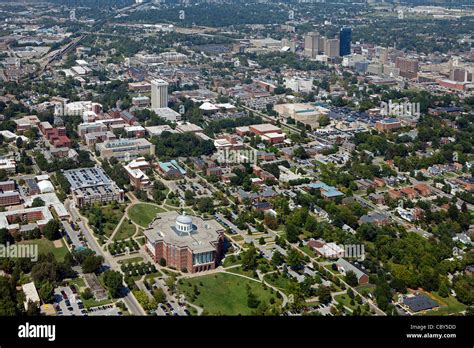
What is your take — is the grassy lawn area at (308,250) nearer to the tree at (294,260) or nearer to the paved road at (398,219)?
the tree at (294,260)

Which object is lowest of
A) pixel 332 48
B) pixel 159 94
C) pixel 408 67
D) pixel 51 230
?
pixel 51 230

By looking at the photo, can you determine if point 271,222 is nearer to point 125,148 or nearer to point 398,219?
point 398,219

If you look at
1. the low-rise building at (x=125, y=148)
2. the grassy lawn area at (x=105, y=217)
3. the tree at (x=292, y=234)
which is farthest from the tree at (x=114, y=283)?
the low-rise building at (x=125, y=148)

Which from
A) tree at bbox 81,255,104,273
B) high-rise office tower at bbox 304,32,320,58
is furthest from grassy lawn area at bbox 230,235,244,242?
high-rise office tower at bbox 304,32,320,58

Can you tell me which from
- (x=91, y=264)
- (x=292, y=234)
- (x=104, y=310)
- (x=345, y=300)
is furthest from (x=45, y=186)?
(x=345, y=300)

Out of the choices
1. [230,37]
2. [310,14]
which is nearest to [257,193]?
[230,37]

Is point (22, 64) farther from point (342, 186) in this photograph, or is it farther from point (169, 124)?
point (342, 186)

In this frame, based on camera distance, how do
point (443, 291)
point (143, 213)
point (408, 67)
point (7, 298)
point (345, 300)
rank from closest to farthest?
1. point (7, 298)
2. point (345, 300)
3. point (443, 291)
4. point (143, 213)
5. point (408, 67)
